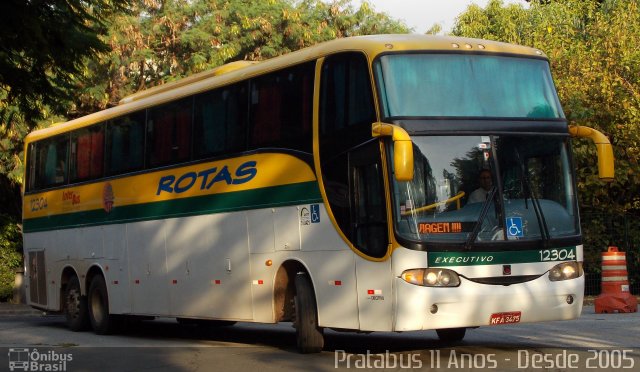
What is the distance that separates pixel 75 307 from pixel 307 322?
8.50 metres

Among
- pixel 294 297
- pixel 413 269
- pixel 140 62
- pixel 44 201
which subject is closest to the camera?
pixel 413 269

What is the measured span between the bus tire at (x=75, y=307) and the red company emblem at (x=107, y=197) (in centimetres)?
209

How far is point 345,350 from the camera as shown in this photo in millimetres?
15125

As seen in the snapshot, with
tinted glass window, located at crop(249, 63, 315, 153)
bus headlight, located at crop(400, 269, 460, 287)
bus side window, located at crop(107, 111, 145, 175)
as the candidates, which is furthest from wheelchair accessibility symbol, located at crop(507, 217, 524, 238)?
bus side window, located at crop(107, 111, 145, 175)

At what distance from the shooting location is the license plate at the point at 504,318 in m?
12.8

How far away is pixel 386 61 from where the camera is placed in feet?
43.5

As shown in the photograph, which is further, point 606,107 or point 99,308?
point 606,107

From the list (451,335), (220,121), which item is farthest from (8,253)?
(451,335)

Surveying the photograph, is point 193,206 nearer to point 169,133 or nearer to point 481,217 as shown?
point 169,133

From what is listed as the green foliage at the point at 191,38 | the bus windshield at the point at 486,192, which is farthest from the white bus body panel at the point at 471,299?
the green foliage at the point at 191,38

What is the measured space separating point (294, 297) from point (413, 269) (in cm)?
247

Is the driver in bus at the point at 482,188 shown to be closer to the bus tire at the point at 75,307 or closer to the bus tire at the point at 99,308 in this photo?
the bus tire at the point at 99,308

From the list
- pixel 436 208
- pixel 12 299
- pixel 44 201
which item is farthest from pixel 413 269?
pixel 12 299

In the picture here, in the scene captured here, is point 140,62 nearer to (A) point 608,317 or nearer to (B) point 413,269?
(A) point 608,317
